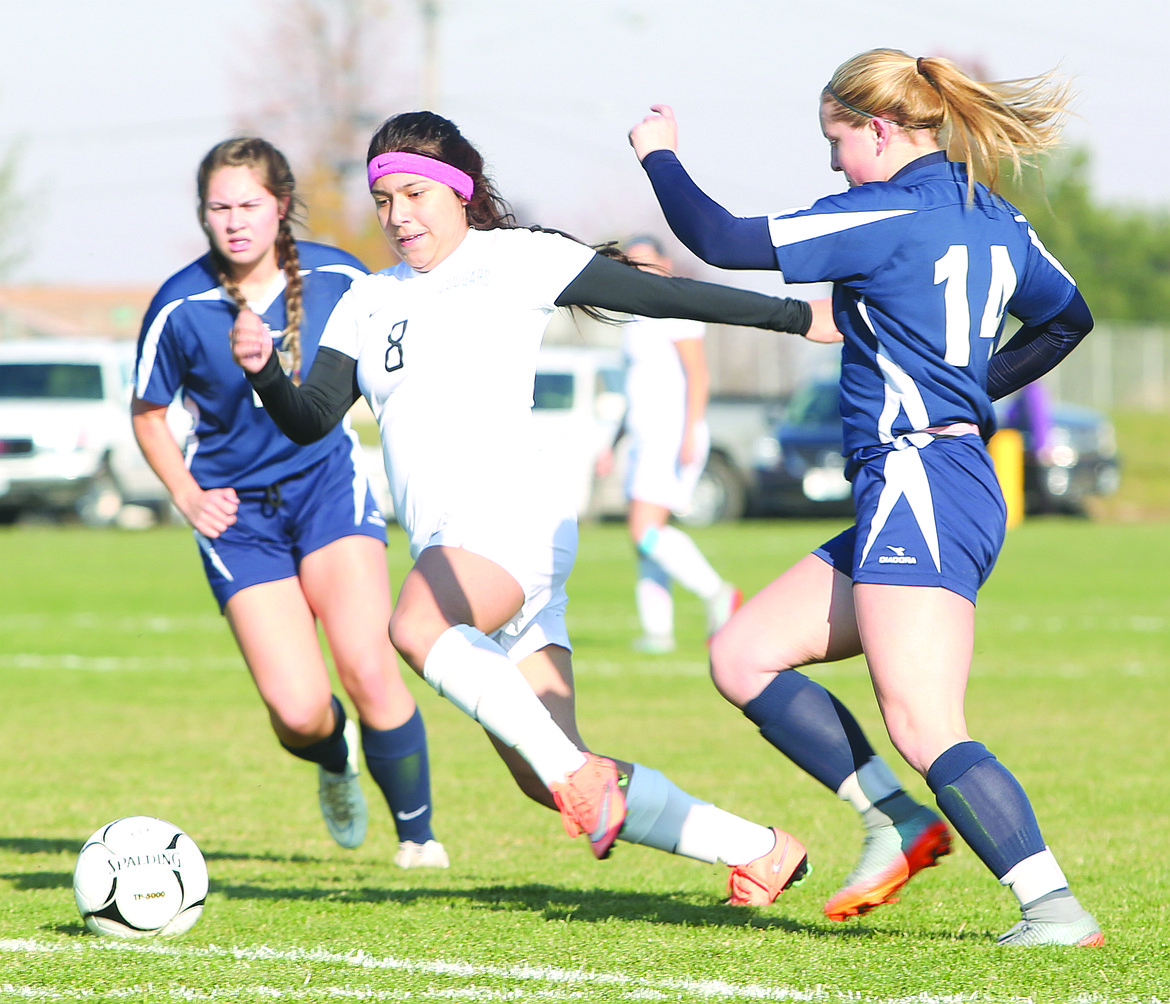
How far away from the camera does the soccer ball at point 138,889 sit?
4.10 m

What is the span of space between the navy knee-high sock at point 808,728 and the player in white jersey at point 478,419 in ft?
0.69

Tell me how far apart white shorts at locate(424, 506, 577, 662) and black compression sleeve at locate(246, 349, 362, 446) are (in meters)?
0.41

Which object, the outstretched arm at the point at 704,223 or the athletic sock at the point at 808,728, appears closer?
the outstretched arm at the point at 704,223

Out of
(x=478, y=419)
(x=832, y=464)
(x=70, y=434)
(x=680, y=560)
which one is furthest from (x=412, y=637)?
(x=832, y=464)

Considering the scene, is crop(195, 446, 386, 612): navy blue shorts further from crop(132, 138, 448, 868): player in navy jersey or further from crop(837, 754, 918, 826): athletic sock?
crop(837, 754, 918, 826): athletic sock

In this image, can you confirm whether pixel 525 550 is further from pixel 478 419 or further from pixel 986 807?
pixel 986 807

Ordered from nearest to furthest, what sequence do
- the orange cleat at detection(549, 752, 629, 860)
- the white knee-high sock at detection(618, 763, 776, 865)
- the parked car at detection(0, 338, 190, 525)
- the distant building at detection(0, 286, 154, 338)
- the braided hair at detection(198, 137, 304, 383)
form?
the orange cleat at detection(549, 752, 629, 860), the white knee-high sock at detection(618, 763, 776, 865), the braided hair at detection(198, 137, 304, 383), the parked car at detection(0, 338, 190, 525), the distant building at detection(0, 286, 154, 338)

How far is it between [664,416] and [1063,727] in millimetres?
3317

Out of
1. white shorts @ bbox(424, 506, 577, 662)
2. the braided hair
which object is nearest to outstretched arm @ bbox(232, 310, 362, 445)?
white shorts @ bbox(424, 506, 577, 662)

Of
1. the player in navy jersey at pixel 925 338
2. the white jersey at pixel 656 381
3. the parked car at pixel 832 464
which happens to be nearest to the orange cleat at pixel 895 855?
the player in navy jersey at pixel 925 338

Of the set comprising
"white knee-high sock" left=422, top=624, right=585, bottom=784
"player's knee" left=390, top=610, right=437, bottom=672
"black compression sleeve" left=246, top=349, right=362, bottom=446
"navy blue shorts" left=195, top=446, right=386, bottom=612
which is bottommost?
"white knee-high sock" left=422, top=624, right=585, bottom=784

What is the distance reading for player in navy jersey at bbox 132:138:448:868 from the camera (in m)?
5.05

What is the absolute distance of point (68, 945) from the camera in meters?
4.02

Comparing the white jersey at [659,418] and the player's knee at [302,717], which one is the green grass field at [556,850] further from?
the white jersey at [659,418]
